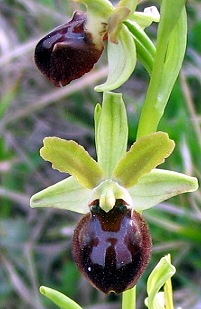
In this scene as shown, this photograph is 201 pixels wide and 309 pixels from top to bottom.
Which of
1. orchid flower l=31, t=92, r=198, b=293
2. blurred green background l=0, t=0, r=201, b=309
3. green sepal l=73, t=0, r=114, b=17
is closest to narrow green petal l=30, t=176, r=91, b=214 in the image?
orchid flower l=31, t=92, r=198, b=293

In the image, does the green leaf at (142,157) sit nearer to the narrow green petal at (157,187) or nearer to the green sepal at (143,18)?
the narrow green petal at (157,187)

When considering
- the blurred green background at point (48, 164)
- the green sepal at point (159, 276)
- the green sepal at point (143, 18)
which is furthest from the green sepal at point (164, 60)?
the blurred green background at point (48, 164)

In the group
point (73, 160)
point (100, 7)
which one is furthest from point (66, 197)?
point (100, 7)

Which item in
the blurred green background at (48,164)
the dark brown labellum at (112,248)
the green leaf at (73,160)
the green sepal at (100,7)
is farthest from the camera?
the blurred green background at (48,164)

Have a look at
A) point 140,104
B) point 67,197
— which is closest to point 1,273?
point 140,104

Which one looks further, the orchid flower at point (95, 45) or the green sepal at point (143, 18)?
the green sepal at point (143, 18)
